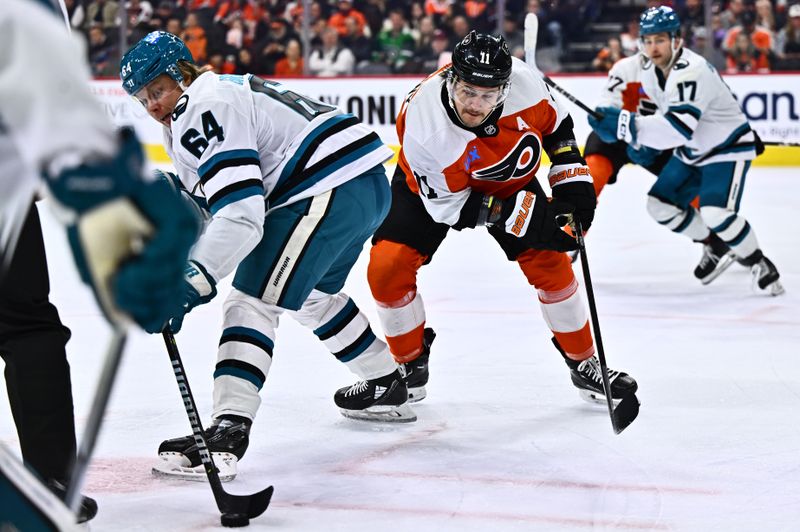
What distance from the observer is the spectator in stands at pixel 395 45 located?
8977 mm

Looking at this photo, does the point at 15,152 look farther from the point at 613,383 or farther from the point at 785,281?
the point at 785,281

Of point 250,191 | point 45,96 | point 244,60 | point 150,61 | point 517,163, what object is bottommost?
point 244,60

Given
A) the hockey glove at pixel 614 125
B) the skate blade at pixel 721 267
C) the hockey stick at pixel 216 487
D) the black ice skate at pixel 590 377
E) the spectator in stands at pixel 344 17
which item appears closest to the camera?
the hockey stick at pixel 216 487

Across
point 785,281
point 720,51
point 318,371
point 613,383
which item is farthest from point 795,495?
point 720,51

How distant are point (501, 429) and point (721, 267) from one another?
2456 mm

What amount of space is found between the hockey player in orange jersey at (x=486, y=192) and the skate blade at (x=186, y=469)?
31.9 inches

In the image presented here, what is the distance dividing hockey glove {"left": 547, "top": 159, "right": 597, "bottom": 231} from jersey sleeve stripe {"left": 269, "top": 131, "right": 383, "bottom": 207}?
70 centimetres

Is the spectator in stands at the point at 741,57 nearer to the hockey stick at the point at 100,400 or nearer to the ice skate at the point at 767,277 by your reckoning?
the ice skate at the point at 767,277

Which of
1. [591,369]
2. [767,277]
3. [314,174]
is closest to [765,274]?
[767,277]

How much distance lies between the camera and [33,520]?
130 centimetres

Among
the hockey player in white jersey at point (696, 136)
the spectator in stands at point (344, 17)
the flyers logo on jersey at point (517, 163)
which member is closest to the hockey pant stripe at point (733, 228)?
the hockey player in white jersey at point (696, 136)

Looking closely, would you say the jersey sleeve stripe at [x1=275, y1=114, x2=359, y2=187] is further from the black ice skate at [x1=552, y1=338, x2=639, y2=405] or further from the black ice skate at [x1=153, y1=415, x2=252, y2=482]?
the black ice skate at [x1=552, y1=338, x2=639, y2=405]

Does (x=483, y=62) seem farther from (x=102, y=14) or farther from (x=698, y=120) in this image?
(x=102, y=14)

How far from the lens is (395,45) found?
9078 mm
